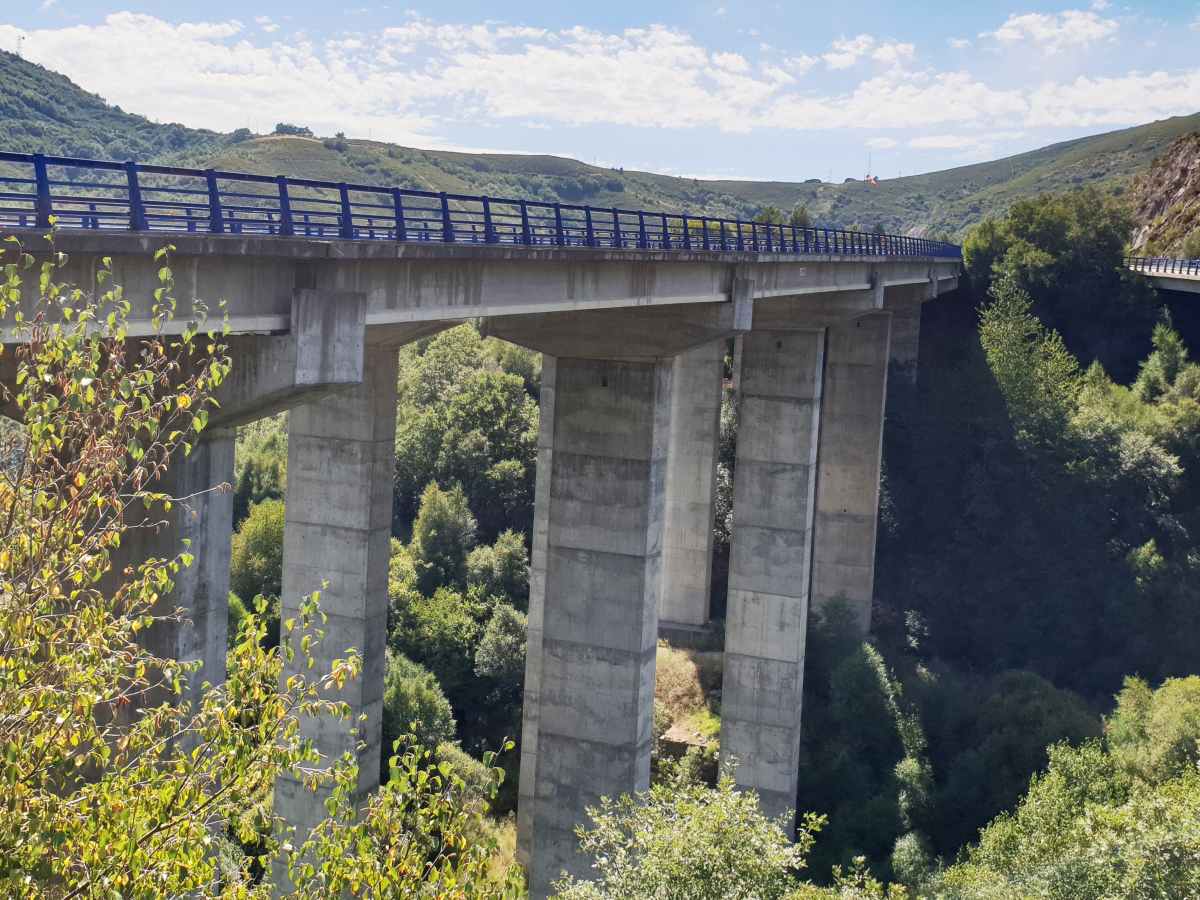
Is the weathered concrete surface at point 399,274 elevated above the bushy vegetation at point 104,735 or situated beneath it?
elevated above

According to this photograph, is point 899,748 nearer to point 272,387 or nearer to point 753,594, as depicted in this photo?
point 753,594

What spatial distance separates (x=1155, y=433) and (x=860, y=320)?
13.3m

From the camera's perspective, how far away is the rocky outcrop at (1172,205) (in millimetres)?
70500

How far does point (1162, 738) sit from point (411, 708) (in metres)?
19.1

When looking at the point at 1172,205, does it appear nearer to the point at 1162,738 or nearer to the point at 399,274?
the point at 1162,738

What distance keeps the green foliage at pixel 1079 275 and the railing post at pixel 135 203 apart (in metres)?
53.5

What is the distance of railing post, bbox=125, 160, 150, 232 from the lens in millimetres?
11008

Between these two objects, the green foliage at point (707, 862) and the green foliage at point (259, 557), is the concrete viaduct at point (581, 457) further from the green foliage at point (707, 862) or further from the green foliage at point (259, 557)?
the green foliage at point (259, 557)

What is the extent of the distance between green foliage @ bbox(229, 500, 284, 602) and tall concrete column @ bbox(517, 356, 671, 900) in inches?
617

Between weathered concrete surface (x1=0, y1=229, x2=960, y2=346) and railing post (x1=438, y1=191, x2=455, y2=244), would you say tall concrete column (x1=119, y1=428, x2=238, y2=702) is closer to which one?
weathered concrete surface (x1=0, y1=229, x2=960, y2=346)

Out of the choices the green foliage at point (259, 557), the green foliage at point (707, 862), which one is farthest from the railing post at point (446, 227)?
the green foliage at point (259, 557)

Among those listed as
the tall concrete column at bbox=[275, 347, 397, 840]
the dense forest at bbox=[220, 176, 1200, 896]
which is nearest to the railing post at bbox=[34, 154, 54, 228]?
the tall concrete column at bbox=[275, 347, 397, 840]

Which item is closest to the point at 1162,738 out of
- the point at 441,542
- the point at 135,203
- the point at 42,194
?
the point at 441,542

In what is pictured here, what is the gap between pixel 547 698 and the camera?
25.7m
